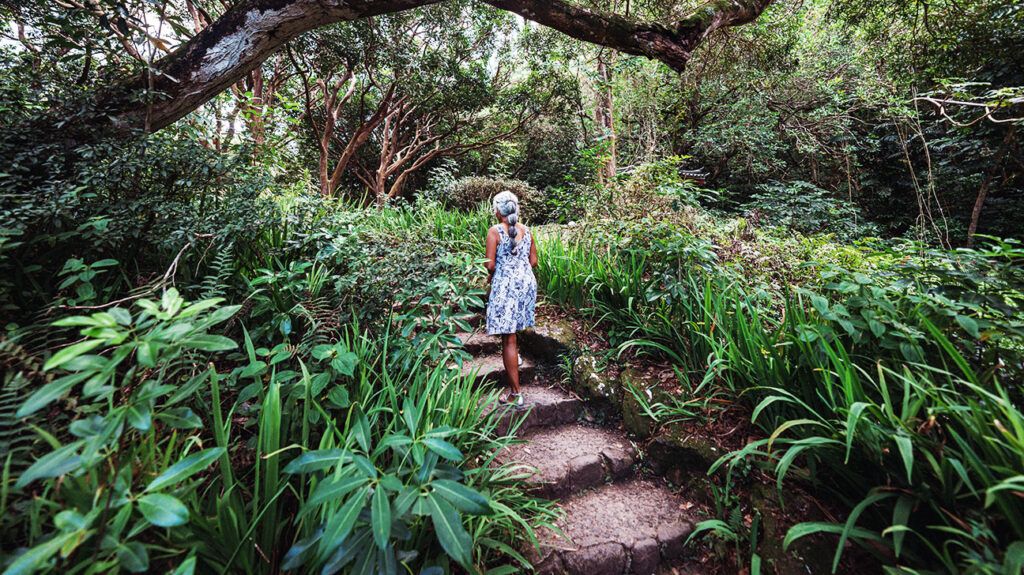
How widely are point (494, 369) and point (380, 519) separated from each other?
1970 millimetres

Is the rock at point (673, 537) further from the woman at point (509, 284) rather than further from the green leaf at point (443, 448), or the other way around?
the green leaf at point (443, 448)

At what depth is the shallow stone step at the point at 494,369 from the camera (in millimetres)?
2775

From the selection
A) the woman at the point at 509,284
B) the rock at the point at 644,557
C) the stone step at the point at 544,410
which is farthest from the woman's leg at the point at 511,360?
the rock at the point at 644,557

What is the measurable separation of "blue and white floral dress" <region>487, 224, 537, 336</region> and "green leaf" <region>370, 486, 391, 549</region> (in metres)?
1.72

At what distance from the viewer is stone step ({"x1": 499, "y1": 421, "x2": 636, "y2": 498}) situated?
2.12m

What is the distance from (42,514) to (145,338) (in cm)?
70

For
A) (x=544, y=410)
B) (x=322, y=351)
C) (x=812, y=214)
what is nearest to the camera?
(x=322, y=351)

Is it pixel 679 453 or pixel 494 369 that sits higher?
pixel 494 369

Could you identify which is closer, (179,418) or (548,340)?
(179,418)

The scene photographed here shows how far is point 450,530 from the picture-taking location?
37.4 inches

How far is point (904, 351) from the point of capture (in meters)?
1.54

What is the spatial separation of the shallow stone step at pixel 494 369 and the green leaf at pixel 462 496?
1.62 m

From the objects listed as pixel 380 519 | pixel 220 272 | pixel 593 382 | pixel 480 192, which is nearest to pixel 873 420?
pixel 593 382

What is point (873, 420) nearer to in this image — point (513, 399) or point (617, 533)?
point (617, 533)
